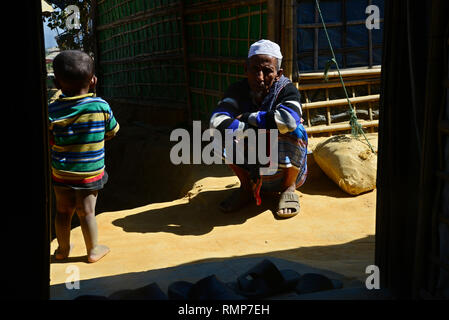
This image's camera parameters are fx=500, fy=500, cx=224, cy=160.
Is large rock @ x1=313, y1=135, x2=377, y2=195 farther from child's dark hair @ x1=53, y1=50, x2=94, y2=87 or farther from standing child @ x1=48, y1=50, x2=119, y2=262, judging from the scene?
child's dark hair @ x1=53, y1=50, x2=94, y2=87

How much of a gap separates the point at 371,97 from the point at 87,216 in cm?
439

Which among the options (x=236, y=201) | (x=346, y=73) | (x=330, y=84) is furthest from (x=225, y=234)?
(x=346, y=73)

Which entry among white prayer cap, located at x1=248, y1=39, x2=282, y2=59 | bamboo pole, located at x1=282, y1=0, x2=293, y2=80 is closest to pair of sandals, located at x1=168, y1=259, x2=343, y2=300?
white prayer cap, located at x1=248, y1=39, x2=282, y2=59

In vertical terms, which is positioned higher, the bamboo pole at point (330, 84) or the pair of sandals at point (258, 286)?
the bamboo pole at point (330, 84)

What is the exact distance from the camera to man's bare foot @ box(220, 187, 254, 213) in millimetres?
4738

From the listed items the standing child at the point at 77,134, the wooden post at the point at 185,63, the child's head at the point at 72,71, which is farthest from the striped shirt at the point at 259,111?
the wooden post at the point at 185,63

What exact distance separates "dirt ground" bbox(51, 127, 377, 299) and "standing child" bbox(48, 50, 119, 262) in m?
0.48

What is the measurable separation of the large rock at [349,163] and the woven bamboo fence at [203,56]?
1010mm

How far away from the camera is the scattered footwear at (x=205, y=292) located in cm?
225

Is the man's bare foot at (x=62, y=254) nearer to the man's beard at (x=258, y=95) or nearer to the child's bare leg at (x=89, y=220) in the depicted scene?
the child's bare leg at (x=89, y=220)

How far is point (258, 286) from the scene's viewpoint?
2.43 m
